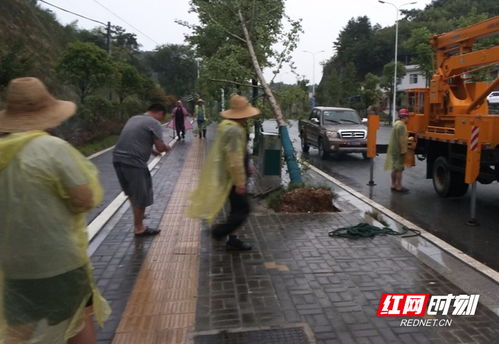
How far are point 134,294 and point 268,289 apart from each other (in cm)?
121

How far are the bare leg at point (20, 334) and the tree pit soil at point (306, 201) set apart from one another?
5191 millimetres

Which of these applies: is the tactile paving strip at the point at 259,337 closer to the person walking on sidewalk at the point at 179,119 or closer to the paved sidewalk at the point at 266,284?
the paved sidewalk at the point at 266,284

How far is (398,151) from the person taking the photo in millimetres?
9406

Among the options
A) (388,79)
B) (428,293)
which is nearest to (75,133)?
(428,293)

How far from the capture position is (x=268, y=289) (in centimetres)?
440

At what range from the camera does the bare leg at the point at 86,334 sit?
Result: 2576mm

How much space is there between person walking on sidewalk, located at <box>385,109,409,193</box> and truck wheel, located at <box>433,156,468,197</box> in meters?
0.64

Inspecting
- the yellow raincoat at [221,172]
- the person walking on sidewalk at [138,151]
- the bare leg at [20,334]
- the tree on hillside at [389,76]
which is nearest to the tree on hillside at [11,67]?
the person walking on sidewalk at [138,151]

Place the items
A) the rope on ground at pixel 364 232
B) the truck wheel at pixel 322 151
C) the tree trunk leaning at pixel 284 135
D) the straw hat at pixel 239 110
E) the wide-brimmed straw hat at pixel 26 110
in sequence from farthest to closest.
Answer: the truck wheel at pixel 322 151 → the tree trunk leaning at pixel 284 135 → the rope on ground at pixel 364 232 → the straw hat at pixel 239 110 → the wide-brimmed straw hat at pixel 26 110

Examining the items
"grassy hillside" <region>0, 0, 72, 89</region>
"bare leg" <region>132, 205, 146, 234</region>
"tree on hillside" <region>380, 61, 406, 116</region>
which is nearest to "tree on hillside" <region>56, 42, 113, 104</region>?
"grassy hillside" <region>0, 0, 72, 89</region>

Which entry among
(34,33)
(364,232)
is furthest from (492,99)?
(34,33)

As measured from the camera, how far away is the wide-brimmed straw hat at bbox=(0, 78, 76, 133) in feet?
8.02

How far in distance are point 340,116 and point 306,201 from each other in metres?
9.11

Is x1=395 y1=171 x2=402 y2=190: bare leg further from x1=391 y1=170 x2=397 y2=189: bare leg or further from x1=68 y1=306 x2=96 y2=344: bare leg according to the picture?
x1=68 y1=306 x2=96 y2=344: bare leg
